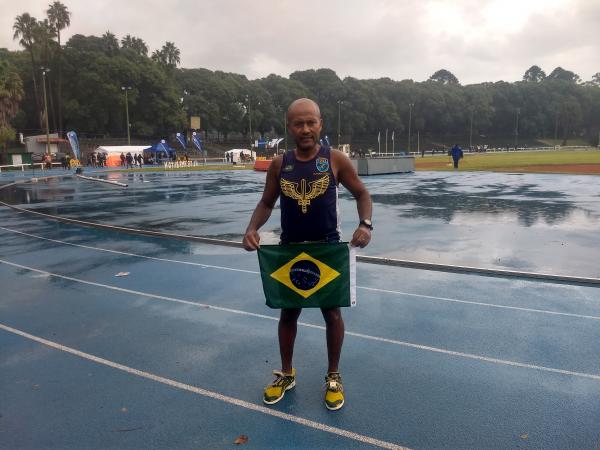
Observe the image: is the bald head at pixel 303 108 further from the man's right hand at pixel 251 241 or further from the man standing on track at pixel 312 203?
the man's right hand at pixel 251 241

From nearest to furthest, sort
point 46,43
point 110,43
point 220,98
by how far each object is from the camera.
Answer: point 46,43 → point 110,43 → point 220,98

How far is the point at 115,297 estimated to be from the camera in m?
6.13

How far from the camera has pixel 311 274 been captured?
3.54 m

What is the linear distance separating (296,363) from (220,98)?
80801mm

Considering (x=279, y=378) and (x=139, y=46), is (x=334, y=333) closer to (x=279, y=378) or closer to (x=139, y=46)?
(x=279, y=378)

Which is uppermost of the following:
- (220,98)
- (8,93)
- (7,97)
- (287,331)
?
(220,98)

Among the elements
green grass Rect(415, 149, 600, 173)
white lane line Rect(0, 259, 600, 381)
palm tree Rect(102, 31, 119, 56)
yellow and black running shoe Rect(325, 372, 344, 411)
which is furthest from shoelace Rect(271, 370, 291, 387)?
palm tree Rect(102, 31, 119, 56)

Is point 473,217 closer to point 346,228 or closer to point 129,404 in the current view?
point 346,228

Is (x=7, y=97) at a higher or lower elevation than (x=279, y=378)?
higher

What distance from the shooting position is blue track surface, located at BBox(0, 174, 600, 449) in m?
3.17

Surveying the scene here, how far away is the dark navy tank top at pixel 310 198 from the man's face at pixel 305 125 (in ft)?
0.39

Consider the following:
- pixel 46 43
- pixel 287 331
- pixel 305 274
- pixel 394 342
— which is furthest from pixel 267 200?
pixel 46 43

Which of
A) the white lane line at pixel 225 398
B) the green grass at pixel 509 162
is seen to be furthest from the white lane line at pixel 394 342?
the green grass at pixel 509 162

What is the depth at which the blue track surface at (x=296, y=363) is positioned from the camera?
3172mm
